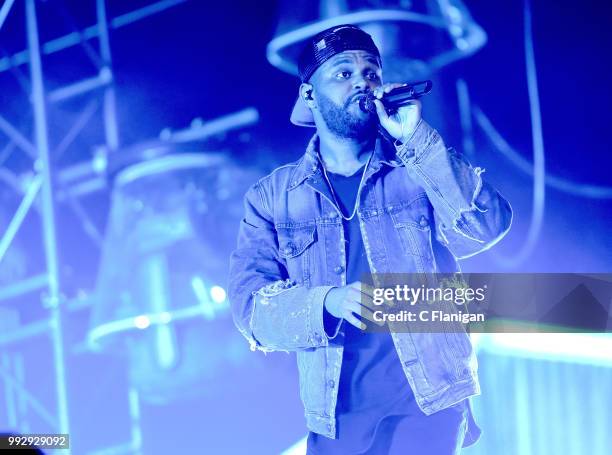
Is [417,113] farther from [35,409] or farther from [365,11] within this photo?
[35,409]

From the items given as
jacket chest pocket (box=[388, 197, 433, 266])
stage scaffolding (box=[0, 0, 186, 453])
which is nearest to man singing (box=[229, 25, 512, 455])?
jacket chest pocket (box=[388, 197, 433, 266])

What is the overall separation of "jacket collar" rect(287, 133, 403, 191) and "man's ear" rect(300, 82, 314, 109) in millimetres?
85

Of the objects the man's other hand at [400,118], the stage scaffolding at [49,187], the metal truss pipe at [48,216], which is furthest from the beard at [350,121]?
the metal truss pipe at [48,216]

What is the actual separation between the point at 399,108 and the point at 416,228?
293 millimetres

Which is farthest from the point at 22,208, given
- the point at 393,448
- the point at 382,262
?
the point at 393,448

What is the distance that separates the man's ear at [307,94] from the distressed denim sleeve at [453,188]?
351 millimetres

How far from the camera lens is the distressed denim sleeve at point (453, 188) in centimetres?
168

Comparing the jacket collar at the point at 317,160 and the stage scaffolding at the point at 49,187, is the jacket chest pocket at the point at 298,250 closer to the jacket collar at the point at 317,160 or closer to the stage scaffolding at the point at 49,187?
the jacket collar at the point at 317,160

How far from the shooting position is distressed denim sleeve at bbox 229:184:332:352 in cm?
173

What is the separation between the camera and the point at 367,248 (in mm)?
1805

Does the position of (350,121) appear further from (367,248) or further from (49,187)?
(49,187)

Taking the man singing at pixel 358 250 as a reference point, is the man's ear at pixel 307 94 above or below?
above

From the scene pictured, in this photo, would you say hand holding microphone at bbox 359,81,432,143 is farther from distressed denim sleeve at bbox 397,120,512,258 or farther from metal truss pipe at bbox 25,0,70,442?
metal truss pipe at bbox 25,0,70,442

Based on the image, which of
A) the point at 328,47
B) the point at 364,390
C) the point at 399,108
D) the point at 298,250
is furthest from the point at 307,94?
the point at 364,390
